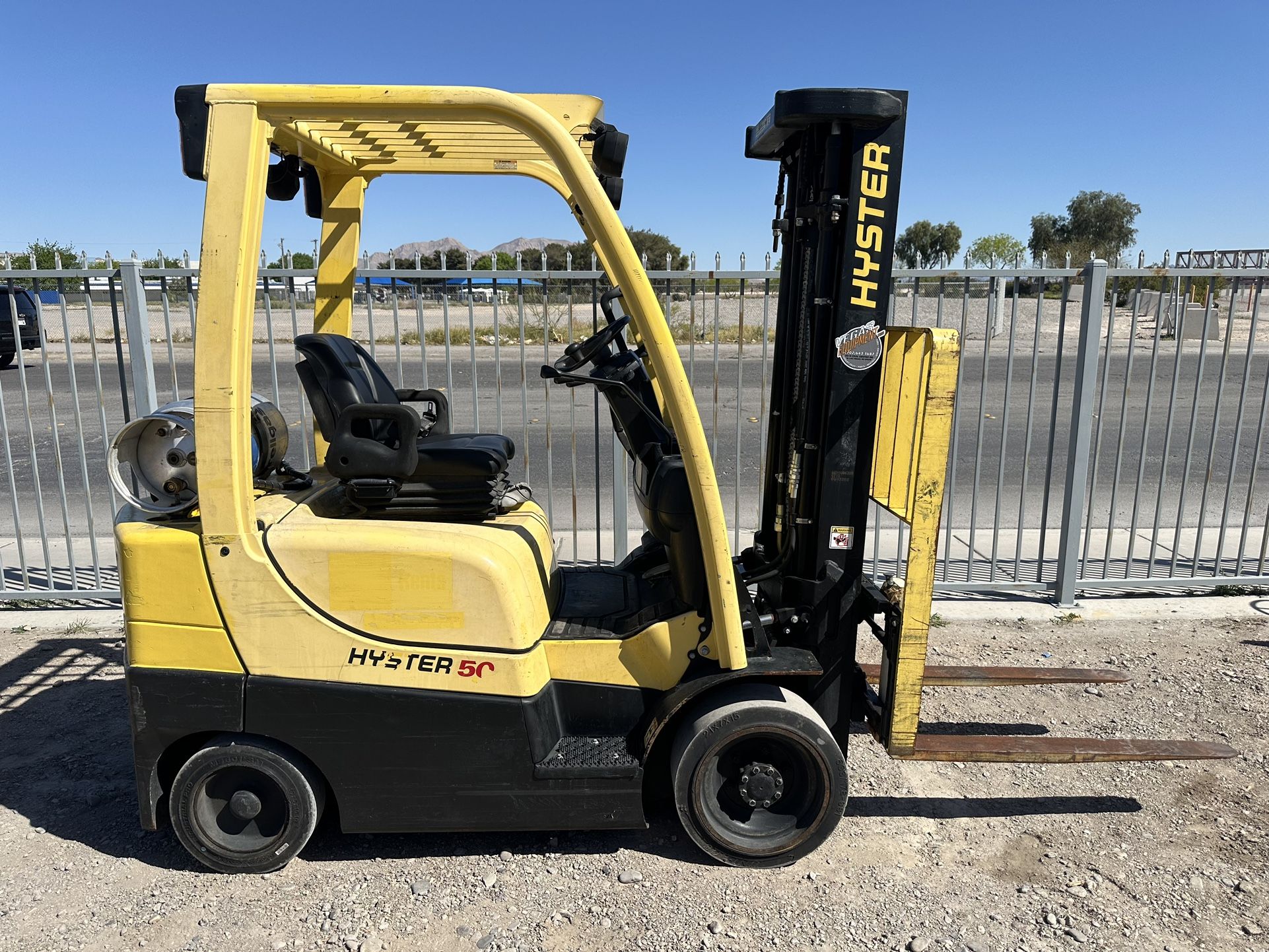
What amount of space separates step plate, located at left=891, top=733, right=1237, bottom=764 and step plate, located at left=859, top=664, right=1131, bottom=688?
23.0 inches

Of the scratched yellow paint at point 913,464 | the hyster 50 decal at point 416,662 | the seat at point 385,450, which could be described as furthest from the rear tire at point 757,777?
the seat at point 385,450

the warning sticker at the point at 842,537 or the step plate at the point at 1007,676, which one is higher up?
the warning sticker at the point at 842,537

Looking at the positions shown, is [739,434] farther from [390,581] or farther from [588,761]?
[390,581]

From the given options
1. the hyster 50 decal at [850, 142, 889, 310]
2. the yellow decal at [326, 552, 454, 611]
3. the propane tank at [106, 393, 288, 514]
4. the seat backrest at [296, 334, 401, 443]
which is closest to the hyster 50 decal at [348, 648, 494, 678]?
the yellow decal at [326, 552, 454, 611]

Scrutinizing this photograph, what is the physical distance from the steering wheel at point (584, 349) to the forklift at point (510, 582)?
1 cm

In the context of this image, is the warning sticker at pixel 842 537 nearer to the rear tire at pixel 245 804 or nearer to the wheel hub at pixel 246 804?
the rear tire at pixel 245 804

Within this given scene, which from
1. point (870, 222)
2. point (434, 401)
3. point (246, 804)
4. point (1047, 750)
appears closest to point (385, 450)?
point (434, 401)

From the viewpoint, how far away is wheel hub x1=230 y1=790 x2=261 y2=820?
3100mm

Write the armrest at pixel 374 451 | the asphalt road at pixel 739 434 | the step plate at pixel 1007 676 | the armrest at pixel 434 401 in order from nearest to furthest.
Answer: the armrest at pixel 374 451 → the step plate at pixel 1007 676 → the armrest at pixel 434 401 → the asphalt road at pixel 739 434

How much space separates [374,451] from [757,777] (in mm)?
1894

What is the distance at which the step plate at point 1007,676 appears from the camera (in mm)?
4062

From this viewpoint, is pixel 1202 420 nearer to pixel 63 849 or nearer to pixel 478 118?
pixel 478 118

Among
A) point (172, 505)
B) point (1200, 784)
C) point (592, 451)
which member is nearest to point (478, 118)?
point (172, 505)

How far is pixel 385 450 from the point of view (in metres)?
3.27
